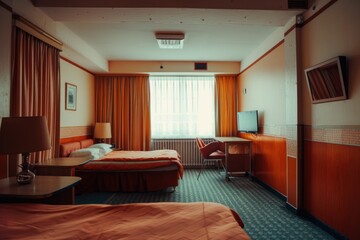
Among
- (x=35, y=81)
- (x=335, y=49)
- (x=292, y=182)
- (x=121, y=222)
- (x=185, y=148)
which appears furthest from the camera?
(x=185, y=148)

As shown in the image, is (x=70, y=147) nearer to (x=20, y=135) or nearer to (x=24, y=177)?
(x=24, y=177)

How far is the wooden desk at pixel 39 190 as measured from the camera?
1.67m

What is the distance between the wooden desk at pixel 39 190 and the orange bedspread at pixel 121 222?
0.50 ft

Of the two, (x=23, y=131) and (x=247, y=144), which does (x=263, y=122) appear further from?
(x=23, y=131)

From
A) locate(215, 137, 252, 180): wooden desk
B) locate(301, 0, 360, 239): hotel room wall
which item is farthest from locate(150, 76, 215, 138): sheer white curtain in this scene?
locate(301, 0, 360, 239): hotel room wall

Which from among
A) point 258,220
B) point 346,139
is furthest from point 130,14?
point 258,220

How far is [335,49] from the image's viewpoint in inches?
91.3

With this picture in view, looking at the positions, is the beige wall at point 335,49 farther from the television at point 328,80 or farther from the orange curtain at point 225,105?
the orange curtain at point 225,105

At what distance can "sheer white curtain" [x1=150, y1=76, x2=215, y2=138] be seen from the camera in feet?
19.7

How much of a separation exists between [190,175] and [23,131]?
12.9 feet

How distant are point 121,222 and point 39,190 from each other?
88cm

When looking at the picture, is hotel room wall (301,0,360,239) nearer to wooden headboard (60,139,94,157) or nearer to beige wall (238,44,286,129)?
beige wall (238,44,286,129)

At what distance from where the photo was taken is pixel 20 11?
2.41 meters

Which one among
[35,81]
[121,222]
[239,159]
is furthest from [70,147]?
[239,159]
